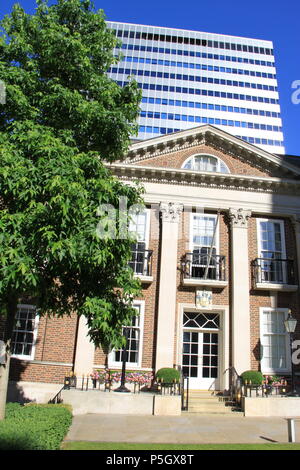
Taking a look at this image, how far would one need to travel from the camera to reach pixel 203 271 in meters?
16.5

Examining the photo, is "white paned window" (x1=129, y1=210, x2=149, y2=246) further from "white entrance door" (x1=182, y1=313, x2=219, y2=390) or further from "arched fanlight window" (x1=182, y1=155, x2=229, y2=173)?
"white entrance door" (x1=182, y1=313, x2=219, y2=390)

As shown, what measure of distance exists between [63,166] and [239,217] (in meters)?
11.2

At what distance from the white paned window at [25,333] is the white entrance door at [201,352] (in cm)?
612

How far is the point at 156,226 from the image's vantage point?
55.4 feet

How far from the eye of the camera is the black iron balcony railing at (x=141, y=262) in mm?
16114

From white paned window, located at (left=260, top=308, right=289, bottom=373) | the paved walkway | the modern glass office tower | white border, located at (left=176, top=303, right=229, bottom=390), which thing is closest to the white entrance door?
white border, located at (left=176, top=303, right=229, bottom=390)

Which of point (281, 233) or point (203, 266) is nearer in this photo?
point (203, 266)

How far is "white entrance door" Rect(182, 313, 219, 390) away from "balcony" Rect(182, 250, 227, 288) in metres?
1.55

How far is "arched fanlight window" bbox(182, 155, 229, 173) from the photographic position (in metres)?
17.7

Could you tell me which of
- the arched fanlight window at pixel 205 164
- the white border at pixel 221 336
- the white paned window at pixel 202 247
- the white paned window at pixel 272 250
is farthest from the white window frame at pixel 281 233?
the white border at pixel 221 336

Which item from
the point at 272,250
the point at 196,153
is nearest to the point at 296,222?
the point at 272,250

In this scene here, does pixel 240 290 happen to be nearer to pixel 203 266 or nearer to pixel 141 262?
pixel 203 266

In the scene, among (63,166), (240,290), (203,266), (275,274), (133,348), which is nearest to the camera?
(63,166)

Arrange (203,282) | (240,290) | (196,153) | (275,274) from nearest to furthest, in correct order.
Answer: (203,282) → (240,290) → (275,274) → (196,153)
